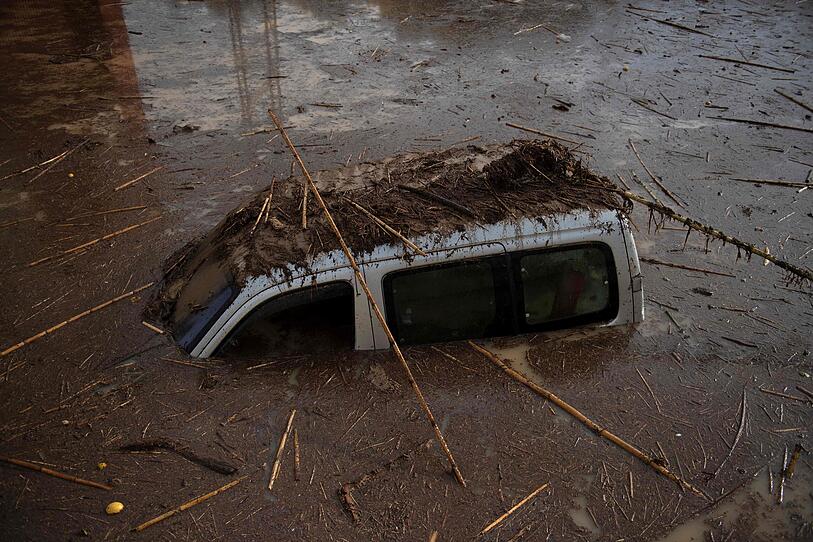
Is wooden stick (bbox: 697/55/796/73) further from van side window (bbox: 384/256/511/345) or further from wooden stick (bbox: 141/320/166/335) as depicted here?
wooden stick (bbox: 141/320/166/335)

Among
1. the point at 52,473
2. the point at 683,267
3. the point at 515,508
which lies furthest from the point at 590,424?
the point at 52,473

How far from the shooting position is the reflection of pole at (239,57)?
11125mm

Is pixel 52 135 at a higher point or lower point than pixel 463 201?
lower

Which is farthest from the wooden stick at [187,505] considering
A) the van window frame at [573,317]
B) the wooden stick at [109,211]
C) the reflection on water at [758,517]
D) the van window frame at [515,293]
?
the wooden stick at [109,211]

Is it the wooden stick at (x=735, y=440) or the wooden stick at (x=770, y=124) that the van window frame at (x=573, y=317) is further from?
the wooden stick at (x=770, y=124)

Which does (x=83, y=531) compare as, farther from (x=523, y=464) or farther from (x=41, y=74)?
(x=41, y=74)

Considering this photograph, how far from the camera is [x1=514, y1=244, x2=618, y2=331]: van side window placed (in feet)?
16.9

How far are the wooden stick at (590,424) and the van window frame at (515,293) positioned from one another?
28 centimetres

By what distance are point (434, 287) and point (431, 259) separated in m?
0.22

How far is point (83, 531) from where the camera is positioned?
4.21m

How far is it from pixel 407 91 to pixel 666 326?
706 cm

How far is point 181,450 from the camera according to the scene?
4.75 m

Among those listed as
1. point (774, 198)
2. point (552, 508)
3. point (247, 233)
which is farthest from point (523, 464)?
point (774, 198)

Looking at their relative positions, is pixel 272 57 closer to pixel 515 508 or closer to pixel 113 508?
pixel 113 508
